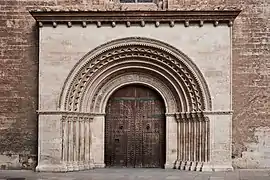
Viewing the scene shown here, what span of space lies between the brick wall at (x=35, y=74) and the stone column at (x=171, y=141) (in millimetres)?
1611

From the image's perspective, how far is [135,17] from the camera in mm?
13914

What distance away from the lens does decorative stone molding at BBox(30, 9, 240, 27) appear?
13.8 m

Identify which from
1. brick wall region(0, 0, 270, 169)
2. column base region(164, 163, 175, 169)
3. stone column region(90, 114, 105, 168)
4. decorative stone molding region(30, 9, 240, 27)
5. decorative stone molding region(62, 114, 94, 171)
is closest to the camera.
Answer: decorative stone molding region(30, 9, 240, 27)

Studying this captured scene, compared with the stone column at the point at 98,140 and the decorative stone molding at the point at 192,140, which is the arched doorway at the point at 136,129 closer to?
the stone column at the point at 98,140

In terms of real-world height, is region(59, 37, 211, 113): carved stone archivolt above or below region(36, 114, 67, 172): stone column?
above

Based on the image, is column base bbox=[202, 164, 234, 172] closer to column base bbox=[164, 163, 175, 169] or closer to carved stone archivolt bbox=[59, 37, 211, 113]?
column base bbox=[164, 163, 175, 169]

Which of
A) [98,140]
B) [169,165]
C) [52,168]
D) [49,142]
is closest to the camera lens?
[52,168]

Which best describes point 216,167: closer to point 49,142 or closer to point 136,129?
point 136,129

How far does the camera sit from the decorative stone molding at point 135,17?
45.1 ft

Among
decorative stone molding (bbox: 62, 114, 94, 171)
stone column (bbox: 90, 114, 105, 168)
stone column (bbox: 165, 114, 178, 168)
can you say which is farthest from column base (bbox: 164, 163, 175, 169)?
decorative stone molding (bbox: 62, 114, 94, 171)

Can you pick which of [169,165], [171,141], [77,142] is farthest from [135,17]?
[169,165]

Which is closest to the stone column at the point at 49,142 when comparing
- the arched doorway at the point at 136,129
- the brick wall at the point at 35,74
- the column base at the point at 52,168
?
the column base at the point at 52,168

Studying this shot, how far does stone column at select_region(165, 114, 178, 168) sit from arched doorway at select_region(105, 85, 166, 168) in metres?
0.22

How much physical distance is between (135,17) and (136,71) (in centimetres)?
162
